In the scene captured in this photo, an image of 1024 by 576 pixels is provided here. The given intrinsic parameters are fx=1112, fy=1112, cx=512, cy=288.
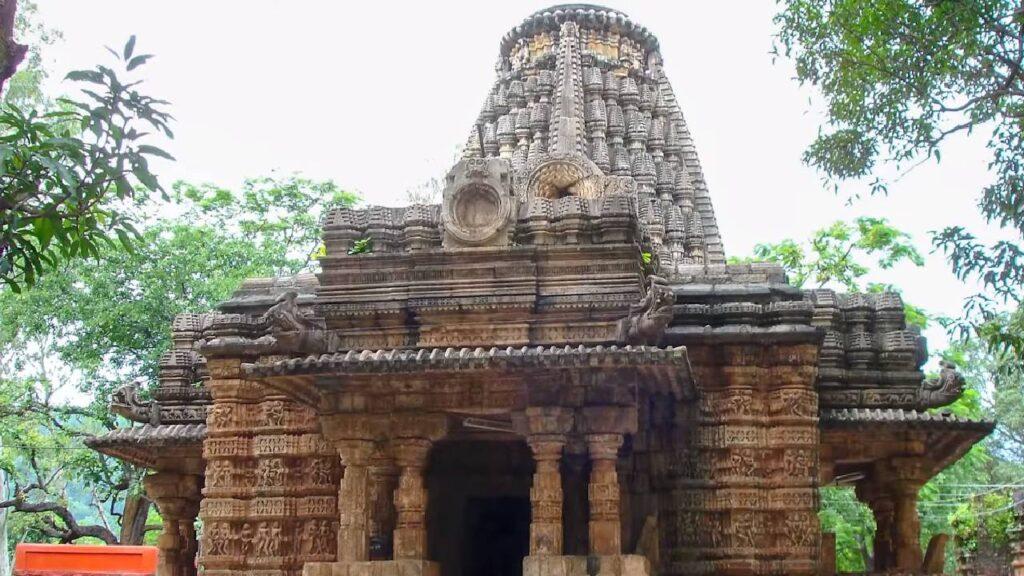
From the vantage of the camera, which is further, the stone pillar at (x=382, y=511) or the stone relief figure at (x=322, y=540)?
the stone relief figure at (x=322, y=540)

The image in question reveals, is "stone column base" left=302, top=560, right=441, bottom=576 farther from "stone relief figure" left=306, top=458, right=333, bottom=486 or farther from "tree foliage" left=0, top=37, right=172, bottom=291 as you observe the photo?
"tree foliage" left=0, top=37, right=172, bottom=291

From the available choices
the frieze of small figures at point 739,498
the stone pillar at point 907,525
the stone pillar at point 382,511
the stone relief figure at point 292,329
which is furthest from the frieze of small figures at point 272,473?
the stone pillar at point 907,525

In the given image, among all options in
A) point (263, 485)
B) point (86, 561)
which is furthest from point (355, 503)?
point (86, 561)

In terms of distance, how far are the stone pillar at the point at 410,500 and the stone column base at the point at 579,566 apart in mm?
1163

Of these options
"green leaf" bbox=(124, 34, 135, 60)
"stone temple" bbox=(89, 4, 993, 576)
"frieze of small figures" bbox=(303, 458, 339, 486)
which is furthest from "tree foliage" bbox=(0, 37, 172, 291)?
"frieze of small figures" bbox=(303, 458, 339, 486)

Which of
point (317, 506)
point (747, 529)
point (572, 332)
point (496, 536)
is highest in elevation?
point (572, 332)

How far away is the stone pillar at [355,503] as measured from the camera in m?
11.0

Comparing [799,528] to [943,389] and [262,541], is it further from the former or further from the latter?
[262,541]

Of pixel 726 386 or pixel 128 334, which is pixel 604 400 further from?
pixel 128 334

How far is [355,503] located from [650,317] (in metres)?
3.46

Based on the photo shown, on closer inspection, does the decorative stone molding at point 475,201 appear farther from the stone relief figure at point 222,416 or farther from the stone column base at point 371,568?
the stone relief figure at point 222,416

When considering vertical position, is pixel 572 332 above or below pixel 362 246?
below

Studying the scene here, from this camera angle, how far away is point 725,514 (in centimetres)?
1204

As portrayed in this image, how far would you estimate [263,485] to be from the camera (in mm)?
12969
